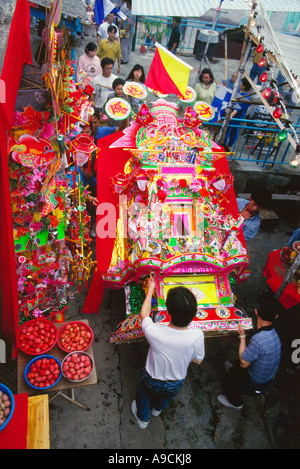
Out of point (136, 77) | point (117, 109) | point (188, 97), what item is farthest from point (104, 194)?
point (136, 77)

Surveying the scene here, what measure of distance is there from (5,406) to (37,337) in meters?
0.85

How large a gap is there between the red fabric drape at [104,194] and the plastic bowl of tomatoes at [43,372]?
136 centimetres

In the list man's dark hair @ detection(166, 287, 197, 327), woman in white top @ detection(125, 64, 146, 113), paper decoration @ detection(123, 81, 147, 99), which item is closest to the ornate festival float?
paper decoration @ detection(123, 81, 147, 99)

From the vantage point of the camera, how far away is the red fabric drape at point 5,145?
8.11 ft

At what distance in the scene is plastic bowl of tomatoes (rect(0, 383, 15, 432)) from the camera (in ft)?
8.75

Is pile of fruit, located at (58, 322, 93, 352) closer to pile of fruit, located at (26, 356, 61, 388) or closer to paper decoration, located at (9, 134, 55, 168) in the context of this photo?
pile of fruit, located at (26, 356, 61, 388)

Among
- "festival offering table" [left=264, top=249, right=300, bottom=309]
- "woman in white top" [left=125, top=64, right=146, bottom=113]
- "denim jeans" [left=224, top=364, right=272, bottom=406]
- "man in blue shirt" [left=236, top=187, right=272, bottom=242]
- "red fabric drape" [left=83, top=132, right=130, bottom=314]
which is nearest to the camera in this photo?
"denim jeans" [left=224, top=364, right=272, bottom=406]

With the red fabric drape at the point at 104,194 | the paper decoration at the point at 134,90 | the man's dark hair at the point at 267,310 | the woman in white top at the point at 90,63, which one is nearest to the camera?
the man's dark hair at the point at 267,310

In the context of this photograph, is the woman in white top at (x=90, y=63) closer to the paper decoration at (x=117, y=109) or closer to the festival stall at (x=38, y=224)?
the paper decoration at (x=117, y=109)

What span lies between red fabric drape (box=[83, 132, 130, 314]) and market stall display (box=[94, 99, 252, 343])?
0.41ft

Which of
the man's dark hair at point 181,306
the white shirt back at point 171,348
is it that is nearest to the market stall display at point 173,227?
the white shirt back at point 171,348

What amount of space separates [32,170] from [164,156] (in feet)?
6.31

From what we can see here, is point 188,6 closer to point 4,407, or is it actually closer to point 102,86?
point 102,86

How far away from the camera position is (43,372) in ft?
10.6
